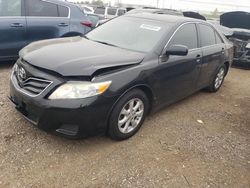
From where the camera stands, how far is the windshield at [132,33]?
13.3ft

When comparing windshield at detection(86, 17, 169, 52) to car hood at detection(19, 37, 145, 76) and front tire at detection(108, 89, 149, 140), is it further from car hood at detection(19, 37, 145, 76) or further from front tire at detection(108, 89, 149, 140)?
front tire at detection(108, 89, 149, 140)

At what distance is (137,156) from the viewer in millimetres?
3402

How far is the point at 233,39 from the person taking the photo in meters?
8.98

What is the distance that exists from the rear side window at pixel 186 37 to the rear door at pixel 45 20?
3233 mm

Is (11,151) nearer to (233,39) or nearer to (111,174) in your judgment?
(111,174)

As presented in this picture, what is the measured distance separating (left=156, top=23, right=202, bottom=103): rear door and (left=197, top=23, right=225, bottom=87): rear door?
0.22 metres

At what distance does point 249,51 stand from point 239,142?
5.72 metres

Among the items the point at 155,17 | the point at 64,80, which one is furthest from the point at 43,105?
the point at 155,17

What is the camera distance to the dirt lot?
2.97 metres

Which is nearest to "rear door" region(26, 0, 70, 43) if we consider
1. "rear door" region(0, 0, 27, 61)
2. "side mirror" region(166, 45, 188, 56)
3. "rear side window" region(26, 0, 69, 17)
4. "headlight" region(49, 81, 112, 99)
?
"rear side window" region(26, 0, 69, 17)

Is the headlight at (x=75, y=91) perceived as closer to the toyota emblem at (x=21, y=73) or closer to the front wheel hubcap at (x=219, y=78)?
the toyota emblem at (x=21, y=73)

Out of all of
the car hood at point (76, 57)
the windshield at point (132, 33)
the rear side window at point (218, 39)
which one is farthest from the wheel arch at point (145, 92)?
the rear side window at point (218, 39)

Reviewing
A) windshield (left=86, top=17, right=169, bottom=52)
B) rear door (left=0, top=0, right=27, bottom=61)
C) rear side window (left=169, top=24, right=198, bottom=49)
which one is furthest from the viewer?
rear door (left=0, top=0, right=27, bottom=61)

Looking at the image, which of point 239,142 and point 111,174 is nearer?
point 111,174
